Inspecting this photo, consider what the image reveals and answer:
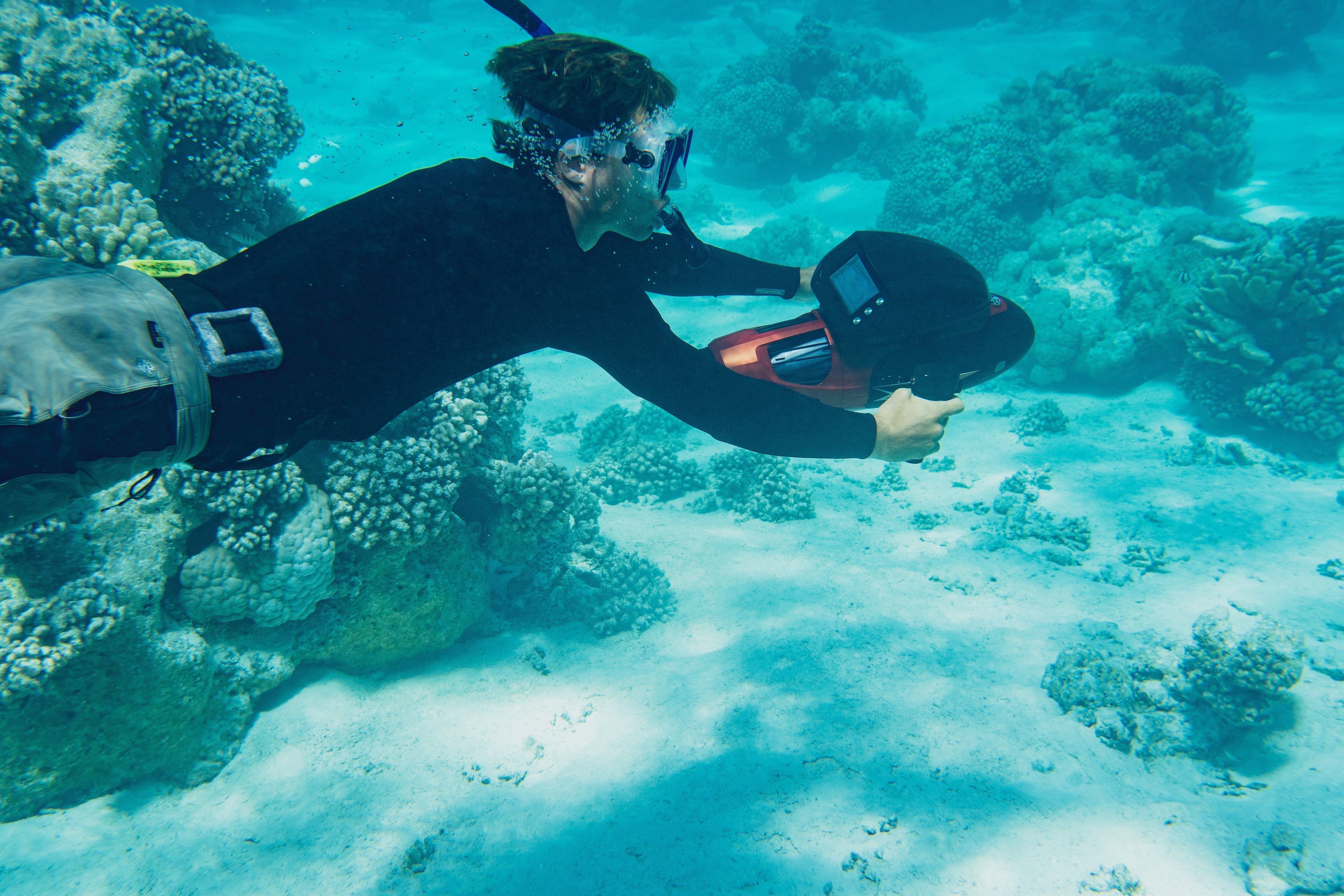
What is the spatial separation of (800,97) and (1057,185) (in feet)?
26.1

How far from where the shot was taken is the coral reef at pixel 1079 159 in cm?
1233

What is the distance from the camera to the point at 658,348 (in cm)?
230

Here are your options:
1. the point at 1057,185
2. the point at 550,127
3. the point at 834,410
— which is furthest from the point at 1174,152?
the point at 550,127

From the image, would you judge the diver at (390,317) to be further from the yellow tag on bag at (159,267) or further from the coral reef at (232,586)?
the coral reef at (232,586)

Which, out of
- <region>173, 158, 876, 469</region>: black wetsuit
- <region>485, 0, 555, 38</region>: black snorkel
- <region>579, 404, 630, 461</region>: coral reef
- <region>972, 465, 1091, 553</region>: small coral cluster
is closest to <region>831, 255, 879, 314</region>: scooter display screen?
<region>173, 158, 876, 469</region>: black wetsuit

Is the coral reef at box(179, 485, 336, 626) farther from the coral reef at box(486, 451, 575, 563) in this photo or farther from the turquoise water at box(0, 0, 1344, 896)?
the coral reef at box(486, 451, 575, 563)

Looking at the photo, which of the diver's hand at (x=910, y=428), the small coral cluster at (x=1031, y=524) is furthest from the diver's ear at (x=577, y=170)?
the small coral cluster at (x=1031, y=524)

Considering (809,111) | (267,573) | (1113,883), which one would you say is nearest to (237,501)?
(267,573)

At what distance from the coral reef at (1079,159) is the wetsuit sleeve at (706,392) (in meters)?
11.8

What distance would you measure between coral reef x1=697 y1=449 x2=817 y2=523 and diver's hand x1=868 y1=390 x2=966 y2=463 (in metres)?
4.05

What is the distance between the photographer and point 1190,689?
4438mm

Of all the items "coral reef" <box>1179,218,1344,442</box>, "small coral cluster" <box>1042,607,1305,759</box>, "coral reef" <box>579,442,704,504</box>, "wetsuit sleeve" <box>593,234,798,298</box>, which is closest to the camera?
"wetsuit sleeve" <box>593,234,798,298</box>

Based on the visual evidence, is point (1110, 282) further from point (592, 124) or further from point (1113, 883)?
point (592, 124)

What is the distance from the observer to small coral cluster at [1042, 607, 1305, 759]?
13.7 feet
